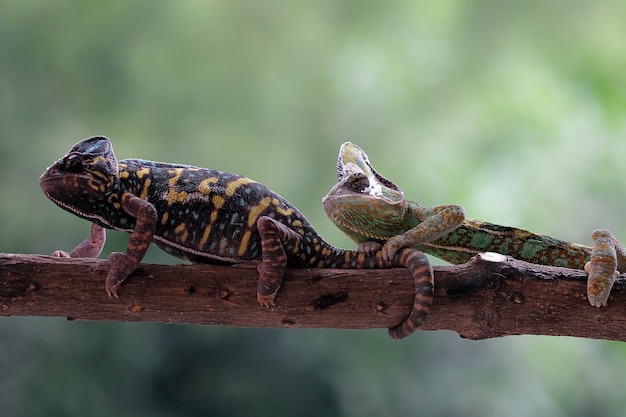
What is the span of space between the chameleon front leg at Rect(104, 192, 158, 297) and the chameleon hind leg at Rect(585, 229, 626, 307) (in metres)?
1.26

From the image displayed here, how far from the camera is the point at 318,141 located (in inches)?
156

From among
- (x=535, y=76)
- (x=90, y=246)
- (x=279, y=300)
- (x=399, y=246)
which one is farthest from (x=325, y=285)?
(x=535, y=76)

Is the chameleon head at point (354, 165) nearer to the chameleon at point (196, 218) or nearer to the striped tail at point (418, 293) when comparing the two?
the chameleon at point (196, 218)

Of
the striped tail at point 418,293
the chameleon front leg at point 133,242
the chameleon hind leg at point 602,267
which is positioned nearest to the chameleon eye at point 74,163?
the chameleon front leg at point 133,242

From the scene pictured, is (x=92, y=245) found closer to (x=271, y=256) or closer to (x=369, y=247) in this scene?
(x=271, y=256)

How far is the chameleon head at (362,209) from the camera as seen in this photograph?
2.13 metres

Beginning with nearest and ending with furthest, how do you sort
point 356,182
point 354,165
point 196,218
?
1. point 196,218
2. point 356,182
3. point 354,165

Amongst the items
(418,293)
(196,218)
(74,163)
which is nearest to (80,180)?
(74,163)

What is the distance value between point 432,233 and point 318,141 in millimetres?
1981

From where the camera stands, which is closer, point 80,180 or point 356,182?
point 80,180

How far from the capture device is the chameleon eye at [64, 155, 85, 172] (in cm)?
196

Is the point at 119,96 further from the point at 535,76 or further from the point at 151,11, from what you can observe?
the point at 535,76

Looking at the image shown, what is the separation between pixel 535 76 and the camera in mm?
4051

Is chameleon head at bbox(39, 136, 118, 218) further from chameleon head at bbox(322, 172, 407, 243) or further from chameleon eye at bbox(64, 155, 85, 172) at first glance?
chameleon head at bbox(322, 172, 407, 243)
